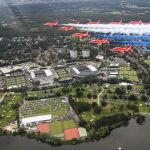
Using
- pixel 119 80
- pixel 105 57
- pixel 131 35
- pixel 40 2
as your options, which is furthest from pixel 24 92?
pixel 40 2

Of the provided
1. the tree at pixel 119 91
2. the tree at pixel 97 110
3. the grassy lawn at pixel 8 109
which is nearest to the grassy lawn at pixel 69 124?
the tree at pixel 97 110

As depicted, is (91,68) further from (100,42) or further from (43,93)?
(100,42)

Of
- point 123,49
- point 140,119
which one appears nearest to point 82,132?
point 140,119

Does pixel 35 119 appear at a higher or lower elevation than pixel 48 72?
lower

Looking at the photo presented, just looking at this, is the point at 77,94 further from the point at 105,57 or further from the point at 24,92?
the point at 105,57

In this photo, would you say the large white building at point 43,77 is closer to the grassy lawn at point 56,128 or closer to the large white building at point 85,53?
the large white building at point 85,53

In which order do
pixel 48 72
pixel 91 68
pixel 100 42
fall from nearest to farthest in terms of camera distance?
pixel 48 72 → pixel 91 68 → pixel 100 42

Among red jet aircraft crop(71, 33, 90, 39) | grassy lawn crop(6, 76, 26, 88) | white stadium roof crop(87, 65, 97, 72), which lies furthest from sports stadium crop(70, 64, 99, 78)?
red jet aircraft crop(71, 33, 90, 39)
